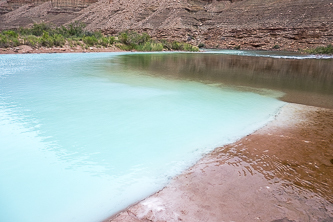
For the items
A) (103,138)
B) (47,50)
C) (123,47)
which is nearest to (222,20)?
(123,47)

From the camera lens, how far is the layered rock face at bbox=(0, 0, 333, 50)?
31906 millimetres

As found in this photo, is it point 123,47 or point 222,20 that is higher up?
point 222,20

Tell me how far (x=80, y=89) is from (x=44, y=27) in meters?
31.8

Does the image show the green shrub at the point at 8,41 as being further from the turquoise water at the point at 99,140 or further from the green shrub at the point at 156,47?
the green shrub at the point at 156,47

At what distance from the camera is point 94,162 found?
2.36m

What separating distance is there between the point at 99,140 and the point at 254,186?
1.89m

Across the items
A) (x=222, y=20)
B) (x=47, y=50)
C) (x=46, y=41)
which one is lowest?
(x=47, y=50)

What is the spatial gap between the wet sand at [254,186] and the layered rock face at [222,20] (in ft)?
112

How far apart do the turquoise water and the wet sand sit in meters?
0.20

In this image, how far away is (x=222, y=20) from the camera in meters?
42.0

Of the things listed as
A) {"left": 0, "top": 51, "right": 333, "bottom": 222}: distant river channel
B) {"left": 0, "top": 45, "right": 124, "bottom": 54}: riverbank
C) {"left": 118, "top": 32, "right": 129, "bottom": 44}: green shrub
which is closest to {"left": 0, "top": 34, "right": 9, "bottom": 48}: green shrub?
{"left": 0, "top": 45, "right": 124, "bottom": 54}: riverbank

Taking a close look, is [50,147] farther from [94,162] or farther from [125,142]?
[125,142]

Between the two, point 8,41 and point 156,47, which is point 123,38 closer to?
point 156,47

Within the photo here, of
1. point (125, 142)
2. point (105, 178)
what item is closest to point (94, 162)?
point (105, 178)
